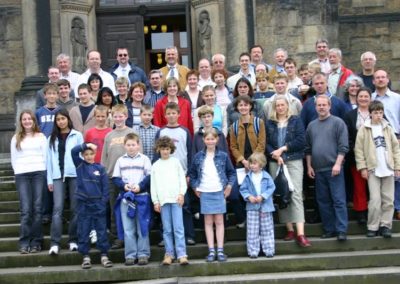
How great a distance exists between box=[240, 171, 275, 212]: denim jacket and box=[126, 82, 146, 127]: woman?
5.72 ft

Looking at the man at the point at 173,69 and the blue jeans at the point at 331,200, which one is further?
the man at the point at 173,69

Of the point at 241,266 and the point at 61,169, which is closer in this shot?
the point at 241,266

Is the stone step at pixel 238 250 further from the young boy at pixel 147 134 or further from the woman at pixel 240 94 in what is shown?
the woman at pixel 240 94

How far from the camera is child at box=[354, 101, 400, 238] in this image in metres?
7.90

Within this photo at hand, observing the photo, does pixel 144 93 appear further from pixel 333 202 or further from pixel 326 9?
pixel 326 9

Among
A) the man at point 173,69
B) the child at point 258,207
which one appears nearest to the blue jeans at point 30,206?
the child at point 258,207

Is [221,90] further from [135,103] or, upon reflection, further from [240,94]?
[135,103]

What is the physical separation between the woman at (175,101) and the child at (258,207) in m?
1.18

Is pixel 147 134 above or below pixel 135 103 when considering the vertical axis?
below

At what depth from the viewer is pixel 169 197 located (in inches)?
294

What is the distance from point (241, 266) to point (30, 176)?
2.84m

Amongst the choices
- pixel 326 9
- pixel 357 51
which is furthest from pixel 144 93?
pixel 357 51

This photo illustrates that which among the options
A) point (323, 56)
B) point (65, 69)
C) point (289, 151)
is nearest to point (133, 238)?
point (289, 151)

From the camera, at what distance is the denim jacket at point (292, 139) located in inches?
311
